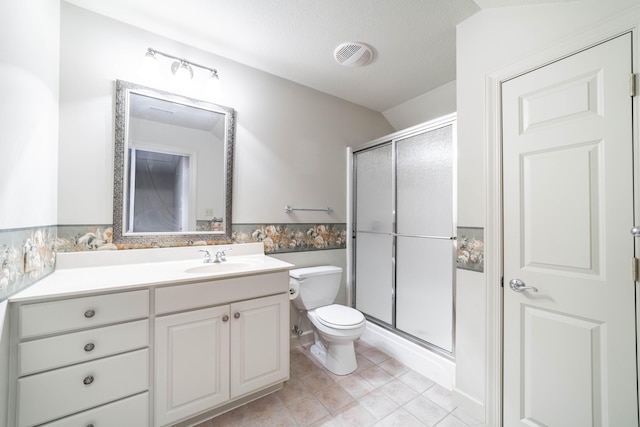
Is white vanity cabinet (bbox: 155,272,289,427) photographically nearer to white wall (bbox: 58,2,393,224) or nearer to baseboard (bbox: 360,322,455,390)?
white wall (bbox: 58,2,393,224)

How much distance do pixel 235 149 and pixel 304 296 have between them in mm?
1292

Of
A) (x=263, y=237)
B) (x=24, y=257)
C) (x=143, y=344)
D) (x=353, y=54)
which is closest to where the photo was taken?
(x=24, y=257)

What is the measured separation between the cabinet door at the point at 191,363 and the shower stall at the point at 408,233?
144 cm

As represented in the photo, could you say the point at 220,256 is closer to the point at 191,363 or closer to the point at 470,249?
the point at 191,363

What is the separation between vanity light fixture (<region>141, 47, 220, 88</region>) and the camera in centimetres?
161

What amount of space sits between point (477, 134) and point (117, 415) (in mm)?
2330

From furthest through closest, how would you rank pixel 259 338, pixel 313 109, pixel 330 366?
pixel 313 109 → pixel 330 366 → pixel 259 338

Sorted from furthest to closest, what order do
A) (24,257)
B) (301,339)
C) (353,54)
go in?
(301,339)
(353,54)
(24,257)

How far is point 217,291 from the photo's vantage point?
54.6 inches

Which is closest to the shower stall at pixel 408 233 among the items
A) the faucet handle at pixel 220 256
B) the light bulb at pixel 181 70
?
the faucet handle at pixel 220 256

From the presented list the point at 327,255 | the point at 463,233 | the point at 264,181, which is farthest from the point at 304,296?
the point at 463,233

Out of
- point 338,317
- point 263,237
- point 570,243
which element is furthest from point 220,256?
point 570,243

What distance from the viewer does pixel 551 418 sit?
121cm

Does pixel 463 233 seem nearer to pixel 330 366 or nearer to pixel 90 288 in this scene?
pixel 330 366
